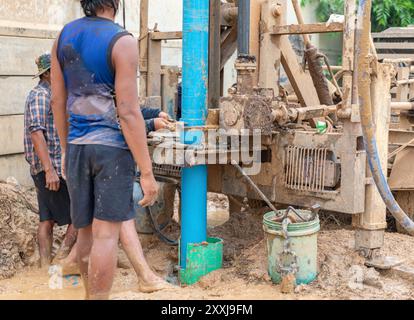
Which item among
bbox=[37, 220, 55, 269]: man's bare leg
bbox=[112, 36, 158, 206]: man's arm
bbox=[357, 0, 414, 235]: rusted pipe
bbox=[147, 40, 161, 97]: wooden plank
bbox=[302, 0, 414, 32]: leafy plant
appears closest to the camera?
bbox=[112, 36, 158, 206]: man's arm

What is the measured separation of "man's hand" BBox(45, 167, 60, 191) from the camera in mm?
5145

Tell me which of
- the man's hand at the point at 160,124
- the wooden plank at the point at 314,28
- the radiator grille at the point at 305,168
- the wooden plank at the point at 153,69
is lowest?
the radiator grille at the point at 305,168

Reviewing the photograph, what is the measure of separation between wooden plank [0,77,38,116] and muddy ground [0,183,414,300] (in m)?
0.85

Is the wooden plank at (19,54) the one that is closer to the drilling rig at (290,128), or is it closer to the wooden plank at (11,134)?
the wooden plank at (11,134)

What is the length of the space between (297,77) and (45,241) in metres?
2.51

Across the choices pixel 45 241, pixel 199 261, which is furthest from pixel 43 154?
pixel 199 261

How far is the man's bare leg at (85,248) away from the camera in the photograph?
3929mm

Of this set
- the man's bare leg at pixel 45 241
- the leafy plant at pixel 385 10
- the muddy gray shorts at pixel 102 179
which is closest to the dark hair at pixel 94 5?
the muddy gray shorts at pixel 102 179

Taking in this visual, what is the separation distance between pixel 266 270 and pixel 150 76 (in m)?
2.33

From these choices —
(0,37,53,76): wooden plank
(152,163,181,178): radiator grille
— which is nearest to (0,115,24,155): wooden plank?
(0,37,53,76): wooden plank

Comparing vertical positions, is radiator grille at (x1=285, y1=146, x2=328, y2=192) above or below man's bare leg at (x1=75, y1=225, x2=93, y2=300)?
above

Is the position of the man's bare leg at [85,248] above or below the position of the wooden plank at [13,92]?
below

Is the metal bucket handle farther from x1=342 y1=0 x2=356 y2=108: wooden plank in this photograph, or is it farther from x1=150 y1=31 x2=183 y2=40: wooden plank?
x1=150 y1=31 x2=183 y2=40: wooden plank

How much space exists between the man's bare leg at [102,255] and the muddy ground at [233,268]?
0.47 m
